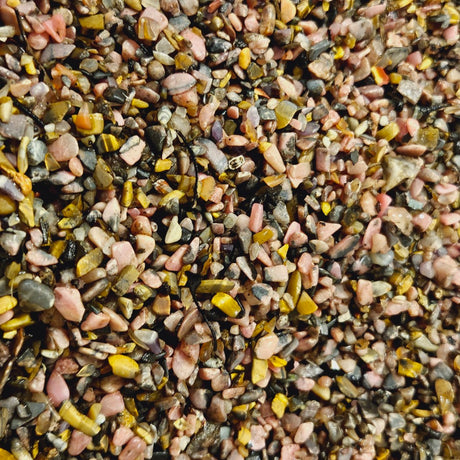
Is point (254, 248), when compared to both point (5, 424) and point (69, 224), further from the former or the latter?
point (5, 424)

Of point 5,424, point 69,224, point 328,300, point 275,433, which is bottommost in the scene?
point 275,433

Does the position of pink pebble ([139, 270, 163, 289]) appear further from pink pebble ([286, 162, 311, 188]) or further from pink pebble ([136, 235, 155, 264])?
pink pebble ([286, 162, 311, 188])

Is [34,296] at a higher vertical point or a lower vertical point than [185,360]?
higher

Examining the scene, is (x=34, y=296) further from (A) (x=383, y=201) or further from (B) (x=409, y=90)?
(B) (x=409, y=90)

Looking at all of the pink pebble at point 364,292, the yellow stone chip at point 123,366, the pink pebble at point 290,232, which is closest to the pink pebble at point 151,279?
the yellow stone chip at point 123,366

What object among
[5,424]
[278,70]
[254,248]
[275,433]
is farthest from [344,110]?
[5,424]

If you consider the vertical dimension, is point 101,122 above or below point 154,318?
above

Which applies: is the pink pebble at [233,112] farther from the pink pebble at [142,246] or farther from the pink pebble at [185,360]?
the pink pebble at [185,360]

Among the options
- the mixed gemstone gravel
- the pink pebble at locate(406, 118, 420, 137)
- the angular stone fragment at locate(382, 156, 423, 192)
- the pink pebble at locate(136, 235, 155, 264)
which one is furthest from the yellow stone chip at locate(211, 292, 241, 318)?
the pink pebble at locate(406, 118, 420, 137)

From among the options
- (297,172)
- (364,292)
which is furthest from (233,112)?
(364,292)
